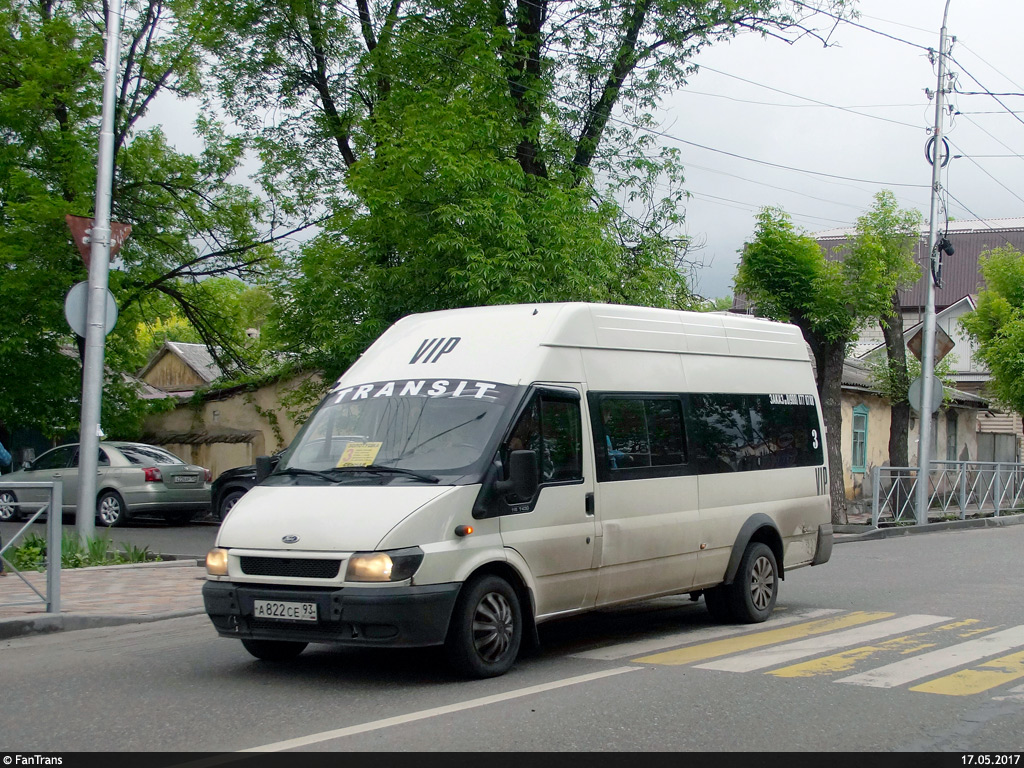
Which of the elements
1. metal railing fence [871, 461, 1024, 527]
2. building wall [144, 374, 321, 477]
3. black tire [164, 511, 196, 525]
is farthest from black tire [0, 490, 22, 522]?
metal railing fence [871, 461, 1024, 527]

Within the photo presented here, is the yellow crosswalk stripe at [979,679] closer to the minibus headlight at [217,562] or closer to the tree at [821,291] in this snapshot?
the minibus headlight at [217,562]

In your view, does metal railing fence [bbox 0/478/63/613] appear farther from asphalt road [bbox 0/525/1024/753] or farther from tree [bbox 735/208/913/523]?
tree [bbox 735/208/913/523]

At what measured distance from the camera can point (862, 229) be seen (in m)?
22.6

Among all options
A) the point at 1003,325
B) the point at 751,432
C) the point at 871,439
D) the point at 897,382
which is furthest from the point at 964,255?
the point at 751,432

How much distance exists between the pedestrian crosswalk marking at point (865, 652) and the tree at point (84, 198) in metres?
16.6

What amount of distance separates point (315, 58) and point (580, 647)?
15.8 m

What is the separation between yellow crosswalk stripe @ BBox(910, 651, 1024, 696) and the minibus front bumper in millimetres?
3029

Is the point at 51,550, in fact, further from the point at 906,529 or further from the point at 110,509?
the point at 906,529

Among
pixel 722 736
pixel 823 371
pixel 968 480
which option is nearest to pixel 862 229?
pixel 823 371

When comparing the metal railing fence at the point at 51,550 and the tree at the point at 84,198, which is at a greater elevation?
the tree at the point at 84,198

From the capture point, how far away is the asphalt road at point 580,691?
567cm

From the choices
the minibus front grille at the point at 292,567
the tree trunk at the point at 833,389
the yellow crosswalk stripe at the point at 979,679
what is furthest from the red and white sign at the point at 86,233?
the tree trunk at the point at 833,389

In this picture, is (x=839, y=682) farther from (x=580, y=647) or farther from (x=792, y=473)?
(x=792, y=473)

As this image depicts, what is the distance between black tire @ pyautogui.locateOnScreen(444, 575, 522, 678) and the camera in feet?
22.7
